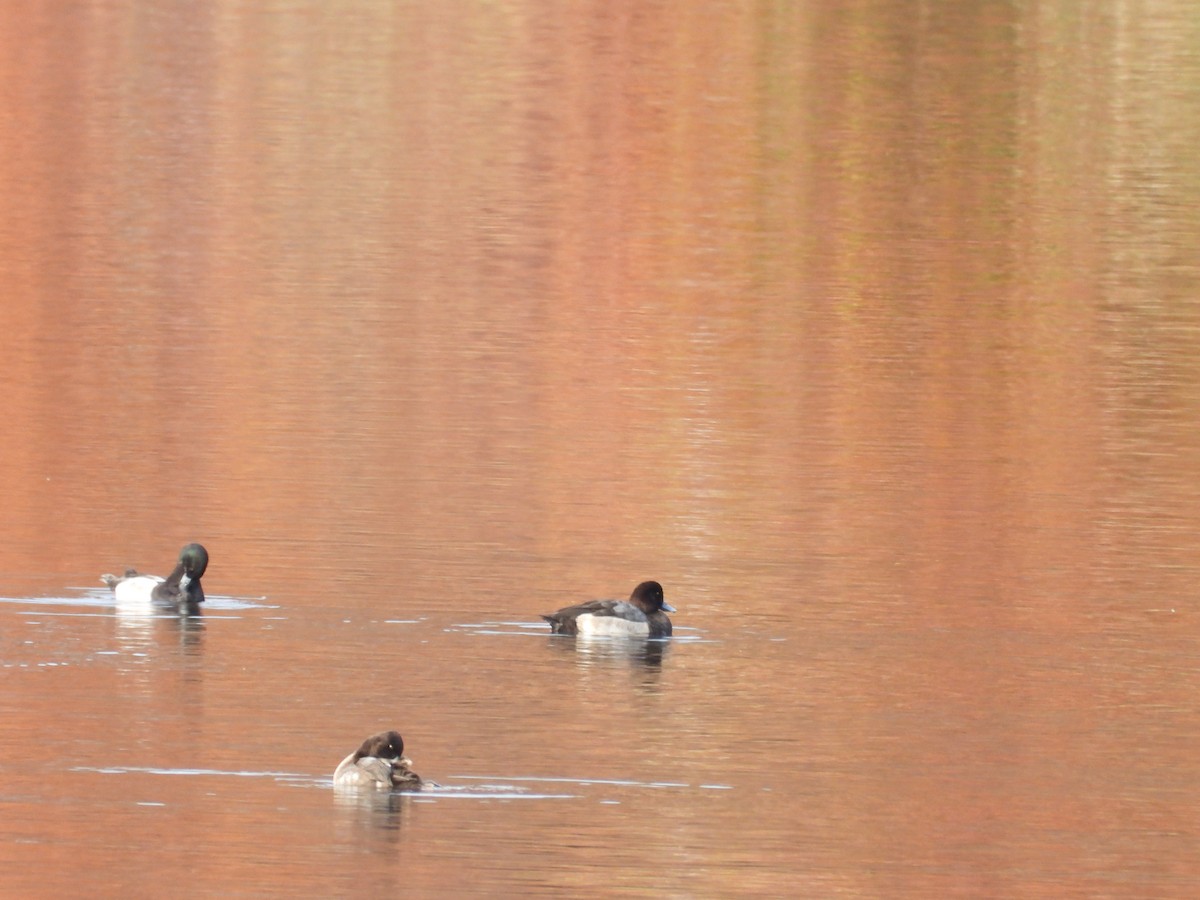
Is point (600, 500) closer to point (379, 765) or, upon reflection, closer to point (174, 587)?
point (174, 587)

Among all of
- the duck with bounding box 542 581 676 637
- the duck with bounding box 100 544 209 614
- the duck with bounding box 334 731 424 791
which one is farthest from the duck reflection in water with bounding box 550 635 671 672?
the duck with bounding box 334 731 424 791

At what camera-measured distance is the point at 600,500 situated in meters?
19.9

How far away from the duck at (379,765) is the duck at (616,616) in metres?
3.52

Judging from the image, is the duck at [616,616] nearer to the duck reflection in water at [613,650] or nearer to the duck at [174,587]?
the duck reflection in water at [613,650]

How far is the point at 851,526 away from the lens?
19375 mm

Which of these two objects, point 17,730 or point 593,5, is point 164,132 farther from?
point 17,730

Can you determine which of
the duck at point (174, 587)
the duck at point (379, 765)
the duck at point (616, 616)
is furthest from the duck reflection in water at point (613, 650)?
the duck at point (379, 765)

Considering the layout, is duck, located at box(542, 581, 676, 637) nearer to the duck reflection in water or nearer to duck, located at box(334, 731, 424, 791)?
the duck reflection in water

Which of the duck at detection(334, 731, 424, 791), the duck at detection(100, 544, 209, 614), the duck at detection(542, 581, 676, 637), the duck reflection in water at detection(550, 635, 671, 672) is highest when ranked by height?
the duck at detection(100, 544, 209, 614)

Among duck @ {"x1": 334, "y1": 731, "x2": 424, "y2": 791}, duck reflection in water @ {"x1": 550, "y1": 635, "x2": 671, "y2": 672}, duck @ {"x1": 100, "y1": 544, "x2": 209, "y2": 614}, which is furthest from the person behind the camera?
duck @ {"x1": 100, "y1": 544, "x2": 209, "y2": 614}

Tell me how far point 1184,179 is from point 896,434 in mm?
19340

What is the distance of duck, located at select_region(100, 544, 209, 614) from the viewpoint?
16172 mm

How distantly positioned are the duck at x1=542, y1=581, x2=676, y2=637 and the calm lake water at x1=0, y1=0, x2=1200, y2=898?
0.21 metres

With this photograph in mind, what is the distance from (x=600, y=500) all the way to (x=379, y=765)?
7.70 meters
